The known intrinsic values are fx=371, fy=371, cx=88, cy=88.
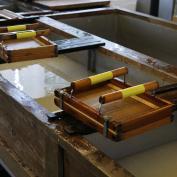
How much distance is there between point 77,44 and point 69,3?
3.62ft

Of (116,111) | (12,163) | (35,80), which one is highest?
(116,111)

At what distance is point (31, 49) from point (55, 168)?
1.95 feet

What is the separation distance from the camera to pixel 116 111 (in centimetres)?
112

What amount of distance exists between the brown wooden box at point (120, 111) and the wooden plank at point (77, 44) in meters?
0.47

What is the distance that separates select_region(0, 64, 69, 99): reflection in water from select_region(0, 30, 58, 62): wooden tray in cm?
25

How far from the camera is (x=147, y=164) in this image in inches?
52.0

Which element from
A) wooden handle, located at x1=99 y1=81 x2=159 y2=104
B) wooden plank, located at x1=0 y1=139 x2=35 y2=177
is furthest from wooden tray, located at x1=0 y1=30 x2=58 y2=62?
wooden handle, located at x1=99 y1=81 x2=159 y2=104

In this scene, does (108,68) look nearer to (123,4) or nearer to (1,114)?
(1,114)

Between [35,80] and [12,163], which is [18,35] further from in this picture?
[12,163]

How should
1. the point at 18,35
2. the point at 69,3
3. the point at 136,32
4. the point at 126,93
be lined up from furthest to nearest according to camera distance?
the point at 69,3 < the point at 136,32 < the point at 18,35 < the point at 126,93

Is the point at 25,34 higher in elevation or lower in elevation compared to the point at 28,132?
higher

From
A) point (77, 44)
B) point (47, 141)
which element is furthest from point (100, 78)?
point (77, 44)

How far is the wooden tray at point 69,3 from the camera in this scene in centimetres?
269

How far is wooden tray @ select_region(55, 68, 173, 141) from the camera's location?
102 centimetres
